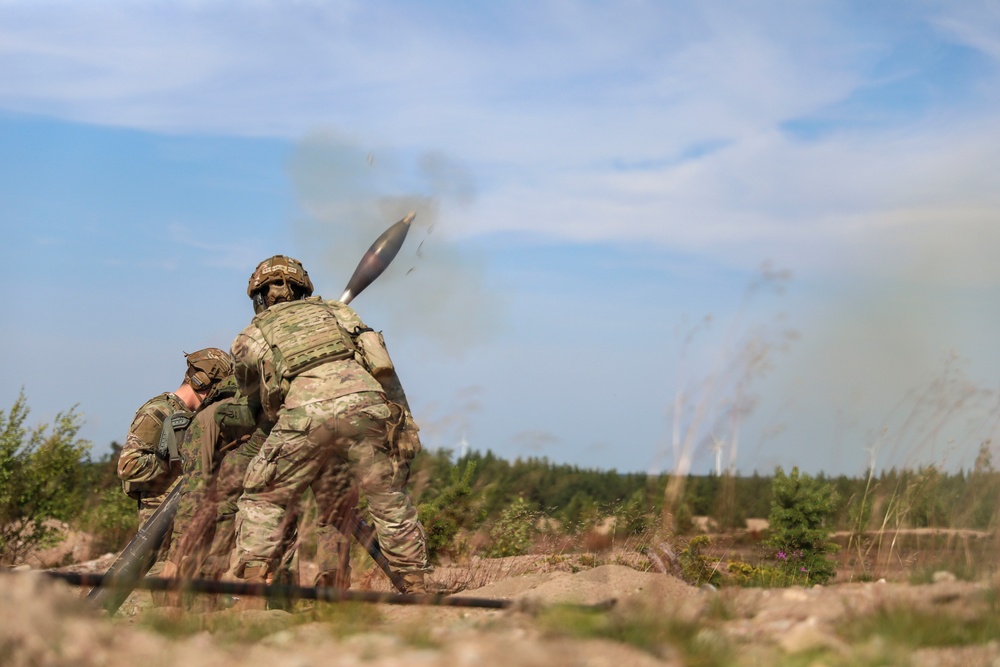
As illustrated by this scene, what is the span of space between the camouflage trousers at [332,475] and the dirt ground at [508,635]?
1605 mm

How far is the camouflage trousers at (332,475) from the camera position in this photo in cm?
646

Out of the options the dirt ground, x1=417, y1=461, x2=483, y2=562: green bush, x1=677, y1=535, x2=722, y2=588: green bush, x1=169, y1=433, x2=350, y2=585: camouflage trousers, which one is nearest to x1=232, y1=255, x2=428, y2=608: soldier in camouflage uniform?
x1=169, y1=433, x2=350, y2=585: camouflage trousers

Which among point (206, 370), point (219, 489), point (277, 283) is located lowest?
point (219, 489)

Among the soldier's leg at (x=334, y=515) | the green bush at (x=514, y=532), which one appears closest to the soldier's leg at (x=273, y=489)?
the soldier's leg at (x=334, y=515)

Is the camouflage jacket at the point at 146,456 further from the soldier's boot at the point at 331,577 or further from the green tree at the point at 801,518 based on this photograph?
the green tree at the point at 801,518

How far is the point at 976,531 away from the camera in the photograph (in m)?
6.52

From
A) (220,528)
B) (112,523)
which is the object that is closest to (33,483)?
(112,523)

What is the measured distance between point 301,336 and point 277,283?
0.66m

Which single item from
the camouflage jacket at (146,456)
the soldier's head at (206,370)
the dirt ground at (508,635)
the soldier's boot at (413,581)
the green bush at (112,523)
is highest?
the soldier's head at (206,370)

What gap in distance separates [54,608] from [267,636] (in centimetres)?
82

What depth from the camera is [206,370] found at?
7867mm

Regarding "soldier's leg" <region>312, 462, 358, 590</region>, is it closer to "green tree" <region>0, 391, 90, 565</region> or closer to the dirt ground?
the dirt ground

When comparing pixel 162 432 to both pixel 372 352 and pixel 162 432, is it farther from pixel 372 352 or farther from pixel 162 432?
pixel 372 352

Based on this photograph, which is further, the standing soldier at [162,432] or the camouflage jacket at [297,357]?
the standing soldier at [162,432]
